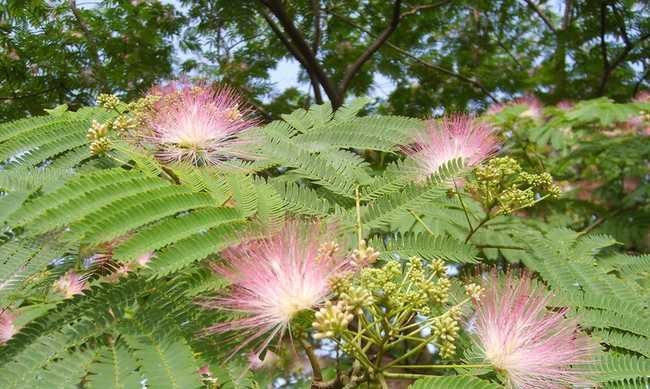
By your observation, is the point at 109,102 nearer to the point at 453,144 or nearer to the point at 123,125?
the point at 123,125

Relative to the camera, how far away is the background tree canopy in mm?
5262

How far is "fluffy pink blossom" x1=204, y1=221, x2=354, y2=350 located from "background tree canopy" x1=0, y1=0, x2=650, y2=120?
388 cm

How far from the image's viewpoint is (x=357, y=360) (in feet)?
5.18

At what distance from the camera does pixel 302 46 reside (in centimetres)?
573

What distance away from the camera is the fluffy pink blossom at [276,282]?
1.54 m

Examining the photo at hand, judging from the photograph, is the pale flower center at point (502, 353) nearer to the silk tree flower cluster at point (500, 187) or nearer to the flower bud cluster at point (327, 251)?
the flower bud cluster at point (327, 251)

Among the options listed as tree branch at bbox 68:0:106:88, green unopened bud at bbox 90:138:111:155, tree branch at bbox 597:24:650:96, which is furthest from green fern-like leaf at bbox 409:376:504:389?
tree branch at bbox 597:24:650:96

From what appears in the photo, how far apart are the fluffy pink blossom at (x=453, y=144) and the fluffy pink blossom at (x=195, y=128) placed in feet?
2.27

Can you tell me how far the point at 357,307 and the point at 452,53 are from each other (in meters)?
6.31

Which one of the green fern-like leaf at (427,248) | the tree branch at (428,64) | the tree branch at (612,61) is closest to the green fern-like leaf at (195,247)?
the green fern-like leaf at (427,248)

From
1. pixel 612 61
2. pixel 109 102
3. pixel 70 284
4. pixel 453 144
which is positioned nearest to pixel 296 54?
pixel 612 61

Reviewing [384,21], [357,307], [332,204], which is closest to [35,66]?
[384,21]

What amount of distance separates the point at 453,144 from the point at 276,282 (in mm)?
1203

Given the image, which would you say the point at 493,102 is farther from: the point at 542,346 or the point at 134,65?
the point at 542,346
